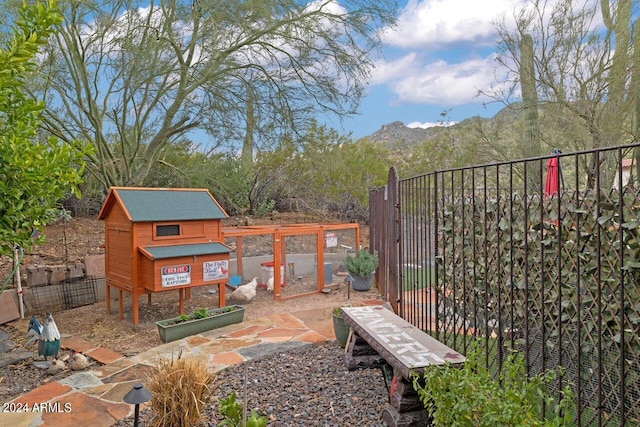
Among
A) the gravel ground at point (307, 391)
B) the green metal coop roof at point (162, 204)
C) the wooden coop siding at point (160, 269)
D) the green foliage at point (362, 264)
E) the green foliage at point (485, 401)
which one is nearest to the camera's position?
the green foliage at point (485, 401)

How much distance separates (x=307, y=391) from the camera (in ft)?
10.9

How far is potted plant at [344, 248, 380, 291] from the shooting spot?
297 inches

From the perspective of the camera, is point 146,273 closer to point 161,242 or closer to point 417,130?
point 161,242

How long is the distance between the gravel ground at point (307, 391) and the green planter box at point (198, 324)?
155cm

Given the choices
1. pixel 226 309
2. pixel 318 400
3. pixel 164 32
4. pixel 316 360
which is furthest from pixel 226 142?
pixel 318 400

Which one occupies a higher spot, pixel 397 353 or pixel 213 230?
pixel 213 230

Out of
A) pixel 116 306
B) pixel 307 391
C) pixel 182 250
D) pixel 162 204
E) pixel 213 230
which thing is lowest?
pixel 116 306

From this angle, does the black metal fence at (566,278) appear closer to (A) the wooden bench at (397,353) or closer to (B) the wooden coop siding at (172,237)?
(A) the wooden bench at (397,353)

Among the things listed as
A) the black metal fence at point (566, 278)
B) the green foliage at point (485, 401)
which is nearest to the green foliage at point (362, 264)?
the black metal fence at point (566, 278)

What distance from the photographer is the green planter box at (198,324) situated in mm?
5055

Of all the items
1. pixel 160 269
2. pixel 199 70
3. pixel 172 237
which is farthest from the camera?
pixel 199 70

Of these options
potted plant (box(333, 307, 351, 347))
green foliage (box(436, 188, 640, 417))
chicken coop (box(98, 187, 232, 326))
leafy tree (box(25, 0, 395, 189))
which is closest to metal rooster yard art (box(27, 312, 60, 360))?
chicken coop (box(98, 187, 232, 326))

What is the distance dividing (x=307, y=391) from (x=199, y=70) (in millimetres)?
6789

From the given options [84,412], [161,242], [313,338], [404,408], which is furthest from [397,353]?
[161,242]
